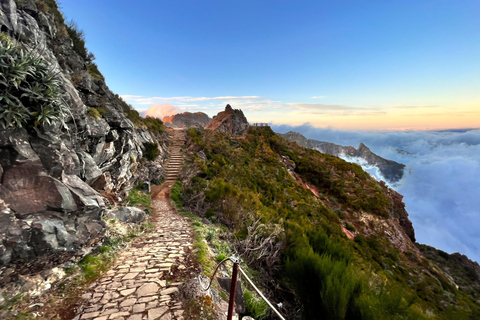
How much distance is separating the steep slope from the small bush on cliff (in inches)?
217

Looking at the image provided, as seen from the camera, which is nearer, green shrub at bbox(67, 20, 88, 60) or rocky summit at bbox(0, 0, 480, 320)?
rocky summit at bbox(0, 0, 480, 320)

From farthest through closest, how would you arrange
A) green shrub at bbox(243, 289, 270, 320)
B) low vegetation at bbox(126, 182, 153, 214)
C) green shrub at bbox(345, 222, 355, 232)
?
green shrub at bbox(345, 222, 355, 232)
low vegetation at bbox(126, 182, 153, 214)
green shrub at bbox(243, 289, 270, 320)

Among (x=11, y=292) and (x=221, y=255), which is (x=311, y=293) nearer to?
(x=221, y=255)

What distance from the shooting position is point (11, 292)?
112 inches

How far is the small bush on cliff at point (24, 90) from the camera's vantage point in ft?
10.5

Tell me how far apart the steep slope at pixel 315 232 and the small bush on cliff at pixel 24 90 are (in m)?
5.51

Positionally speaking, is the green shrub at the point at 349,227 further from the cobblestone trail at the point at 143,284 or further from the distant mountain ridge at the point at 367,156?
the distant mountain ridge at the point at 367,156

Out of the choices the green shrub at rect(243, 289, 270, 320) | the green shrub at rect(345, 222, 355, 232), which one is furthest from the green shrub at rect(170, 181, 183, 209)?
the green shrub at rect(345, 222, 355, 232)

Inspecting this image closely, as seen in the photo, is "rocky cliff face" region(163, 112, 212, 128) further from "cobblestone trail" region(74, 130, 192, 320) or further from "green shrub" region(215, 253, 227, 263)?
"green shrub" region(215, 253, 227, 263)

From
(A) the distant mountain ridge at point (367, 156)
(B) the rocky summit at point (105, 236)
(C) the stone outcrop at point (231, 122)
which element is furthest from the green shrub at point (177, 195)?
(A) the distant mountain ridge at point (367, 156)

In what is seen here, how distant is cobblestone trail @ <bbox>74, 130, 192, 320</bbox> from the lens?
2.94 meters

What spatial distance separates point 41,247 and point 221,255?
11.6 feet

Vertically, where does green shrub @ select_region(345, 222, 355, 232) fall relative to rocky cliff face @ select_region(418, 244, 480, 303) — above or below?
above

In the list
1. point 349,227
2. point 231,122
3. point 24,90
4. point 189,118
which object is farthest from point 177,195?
point 189,118
